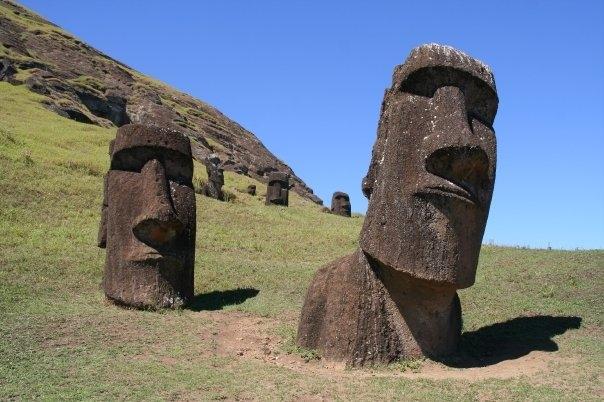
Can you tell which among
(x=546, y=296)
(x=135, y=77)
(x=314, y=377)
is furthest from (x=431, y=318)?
(x=135, y=77)

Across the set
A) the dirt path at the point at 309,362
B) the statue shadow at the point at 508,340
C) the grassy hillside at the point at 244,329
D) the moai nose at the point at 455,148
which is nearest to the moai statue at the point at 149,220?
the grassy hillside at the point at 244,329

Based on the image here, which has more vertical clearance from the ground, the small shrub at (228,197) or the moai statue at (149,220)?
the small shrub at (228,197)

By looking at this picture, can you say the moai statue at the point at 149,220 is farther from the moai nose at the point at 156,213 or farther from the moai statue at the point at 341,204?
the moai statue at the point at 341,204

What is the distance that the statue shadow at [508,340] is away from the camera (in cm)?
956

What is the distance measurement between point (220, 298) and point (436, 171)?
634cm

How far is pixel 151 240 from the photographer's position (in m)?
12.5

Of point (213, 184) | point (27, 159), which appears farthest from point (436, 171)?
point (213, 184)

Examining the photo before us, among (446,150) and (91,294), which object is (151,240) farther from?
(446,150)

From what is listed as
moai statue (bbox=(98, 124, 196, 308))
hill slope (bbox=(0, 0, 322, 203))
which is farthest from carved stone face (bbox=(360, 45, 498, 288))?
hill slope (bbox=(0, 0, 322, 203))

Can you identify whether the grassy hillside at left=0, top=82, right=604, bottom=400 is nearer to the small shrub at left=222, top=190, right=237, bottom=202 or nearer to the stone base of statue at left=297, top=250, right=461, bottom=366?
the stone base of statue at left=297, top=250, right=461, bottom=366

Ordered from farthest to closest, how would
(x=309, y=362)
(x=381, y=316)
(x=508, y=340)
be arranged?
(x=508, y=340) < (x=309, y=362) < (x=381, y=316)

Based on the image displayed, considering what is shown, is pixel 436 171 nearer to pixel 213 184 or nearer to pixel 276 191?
A: pixel 213 184

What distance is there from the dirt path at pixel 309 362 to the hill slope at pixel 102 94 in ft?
123

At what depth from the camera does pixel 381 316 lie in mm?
9141
